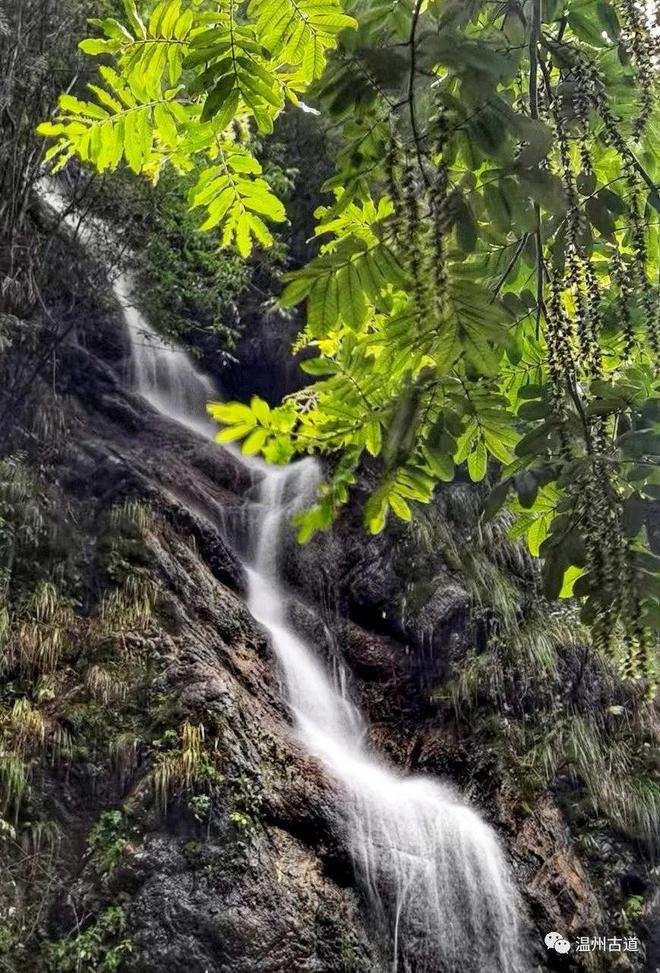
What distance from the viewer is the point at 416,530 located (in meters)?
8.13

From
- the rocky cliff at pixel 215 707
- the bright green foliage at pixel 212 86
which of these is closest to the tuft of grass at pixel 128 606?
the rocky cliff at pixel 215 707

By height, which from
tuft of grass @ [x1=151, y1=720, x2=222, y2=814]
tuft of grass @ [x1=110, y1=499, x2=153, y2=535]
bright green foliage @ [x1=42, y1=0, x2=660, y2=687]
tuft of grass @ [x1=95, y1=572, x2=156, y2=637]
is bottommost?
tuft of grass @ [x1=151, y1=720, x2=222, y2=814]

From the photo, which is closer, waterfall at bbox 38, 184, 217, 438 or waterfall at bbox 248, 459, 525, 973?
waterfall at bbox 248, 459, 525, 973

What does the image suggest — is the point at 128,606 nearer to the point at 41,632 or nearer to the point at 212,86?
the point at 41,632

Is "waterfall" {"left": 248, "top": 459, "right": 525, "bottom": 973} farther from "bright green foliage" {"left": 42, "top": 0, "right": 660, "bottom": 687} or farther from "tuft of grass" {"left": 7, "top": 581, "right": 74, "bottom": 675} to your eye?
"bright green foliage" {"left": 42, "top": 0, "right": 660, "bottom": 687}

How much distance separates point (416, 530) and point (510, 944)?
3945mm

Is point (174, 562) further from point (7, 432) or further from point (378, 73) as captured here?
point (378, 73)

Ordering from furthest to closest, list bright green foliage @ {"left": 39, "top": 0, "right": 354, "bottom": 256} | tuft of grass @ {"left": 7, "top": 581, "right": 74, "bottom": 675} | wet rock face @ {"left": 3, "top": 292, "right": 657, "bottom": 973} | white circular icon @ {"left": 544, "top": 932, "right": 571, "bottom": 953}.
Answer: tuft of grass @ {"left": 7, "top": 581, "right": 74, "bottom": 675} < white circular icon @ {"left": 544, "top": 932, "right": 571, "bottom": 953} < wet rock face @ {"left": 3, "top": 292, "right": 657, "bottom": 973} < bright green foliage @ {"left": 39, "top": 0, "right": 354, "bottom": 256}

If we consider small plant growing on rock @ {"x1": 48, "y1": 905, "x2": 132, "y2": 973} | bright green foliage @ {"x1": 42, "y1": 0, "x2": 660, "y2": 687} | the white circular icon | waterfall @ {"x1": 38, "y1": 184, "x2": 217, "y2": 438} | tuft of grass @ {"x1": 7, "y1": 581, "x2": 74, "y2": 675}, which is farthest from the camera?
waterfall @ {"x1": 38, "y1": 184, "x2": 217, "y2": 438}

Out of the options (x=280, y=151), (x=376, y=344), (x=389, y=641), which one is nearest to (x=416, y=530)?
(x=389, y=641)

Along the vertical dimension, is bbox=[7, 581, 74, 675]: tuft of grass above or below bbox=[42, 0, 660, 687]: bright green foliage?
below

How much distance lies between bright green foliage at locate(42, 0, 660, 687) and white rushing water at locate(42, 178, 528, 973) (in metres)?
3.78

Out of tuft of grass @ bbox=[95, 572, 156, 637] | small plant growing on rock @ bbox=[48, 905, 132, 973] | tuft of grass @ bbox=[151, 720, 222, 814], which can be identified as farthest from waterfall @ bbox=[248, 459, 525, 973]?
small plant growing on rock @ bbox=[48, 905, 132, 973]

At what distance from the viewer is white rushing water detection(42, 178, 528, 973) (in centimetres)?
476
